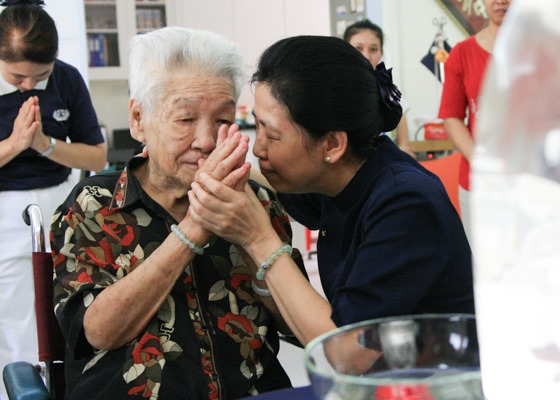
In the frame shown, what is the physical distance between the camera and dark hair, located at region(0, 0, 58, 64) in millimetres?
2451

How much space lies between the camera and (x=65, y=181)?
112 inches

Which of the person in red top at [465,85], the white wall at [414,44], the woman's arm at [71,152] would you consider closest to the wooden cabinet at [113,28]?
the white wall at [414,44]

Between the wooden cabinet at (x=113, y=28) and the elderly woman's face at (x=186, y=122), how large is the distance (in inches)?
257

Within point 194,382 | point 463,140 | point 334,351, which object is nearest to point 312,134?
point 194,382

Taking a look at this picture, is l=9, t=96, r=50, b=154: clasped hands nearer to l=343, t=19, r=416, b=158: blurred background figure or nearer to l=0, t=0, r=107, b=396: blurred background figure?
l=0, t=0, r=107, b=396: blurred background figure

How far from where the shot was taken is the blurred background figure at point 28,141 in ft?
8.13

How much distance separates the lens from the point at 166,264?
1.34 m

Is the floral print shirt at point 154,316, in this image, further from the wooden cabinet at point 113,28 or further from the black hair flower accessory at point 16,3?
the wooden cabinet at point 113,28

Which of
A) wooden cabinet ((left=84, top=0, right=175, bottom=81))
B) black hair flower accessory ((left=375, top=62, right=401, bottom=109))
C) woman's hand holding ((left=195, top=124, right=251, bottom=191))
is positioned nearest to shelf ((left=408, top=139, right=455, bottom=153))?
wooden cabinet ((left=84, top=0, right=175, bottom=81))

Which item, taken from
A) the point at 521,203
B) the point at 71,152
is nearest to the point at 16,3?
the point at 71,152

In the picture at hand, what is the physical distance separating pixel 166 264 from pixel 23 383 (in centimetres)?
32

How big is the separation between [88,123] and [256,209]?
5.57 ft

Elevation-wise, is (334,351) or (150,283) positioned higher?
(334,351)

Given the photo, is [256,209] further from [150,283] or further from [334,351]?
[334,351]
